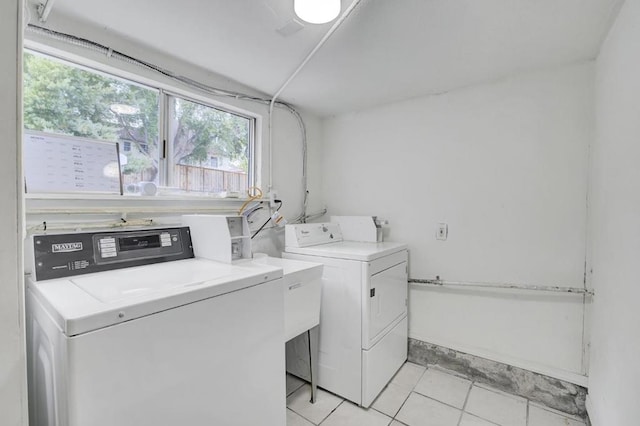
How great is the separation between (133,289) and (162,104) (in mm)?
1284

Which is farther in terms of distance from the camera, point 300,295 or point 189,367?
point 300,295

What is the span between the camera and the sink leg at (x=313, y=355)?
6.05 ft

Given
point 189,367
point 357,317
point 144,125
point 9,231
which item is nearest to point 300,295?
point 357,317

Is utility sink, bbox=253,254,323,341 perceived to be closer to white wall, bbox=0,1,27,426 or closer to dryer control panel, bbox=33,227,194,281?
dryer control panel, bbox=33,227,194,281

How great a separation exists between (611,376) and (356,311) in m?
1.21

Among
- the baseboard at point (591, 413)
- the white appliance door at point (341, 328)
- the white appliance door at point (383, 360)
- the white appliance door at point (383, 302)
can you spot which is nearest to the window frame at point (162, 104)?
the white appliance door at point (341, 328)

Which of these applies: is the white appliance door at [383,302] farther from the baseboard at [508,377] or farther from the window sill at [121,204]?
A: the window sill at [121,204]

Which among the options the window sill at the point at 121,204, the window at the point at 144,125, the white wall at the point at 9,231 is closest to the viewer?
the white wall at the point at 9,231

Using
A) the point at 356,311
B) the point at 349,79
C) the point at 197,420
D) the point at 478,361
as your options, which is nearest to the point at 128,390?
the point at 197,420

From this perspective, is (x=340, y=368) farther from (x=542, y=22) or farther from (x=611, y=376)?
(x=542, y=22)

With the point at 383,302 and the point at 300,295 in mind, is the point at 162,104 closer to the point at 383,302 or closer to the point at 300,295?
the point at 300,295

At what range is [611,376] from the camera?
4.33 feet

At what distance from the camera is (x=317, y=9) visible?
1205 mm

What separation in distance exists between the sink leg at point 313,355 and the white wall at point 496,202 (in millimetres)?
925
